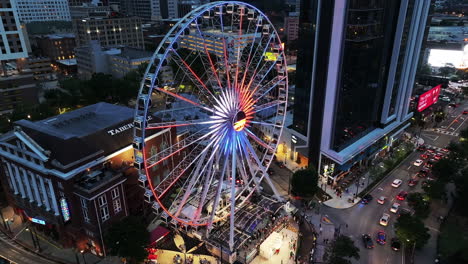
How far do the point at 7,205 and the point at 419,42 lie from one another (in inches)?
3243

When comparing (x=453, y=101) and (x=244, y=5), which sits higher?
(x=244, y=5)

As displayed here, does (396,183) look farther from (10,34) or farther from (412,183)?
(10,34)

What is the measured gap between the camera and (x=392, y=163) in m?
66.6

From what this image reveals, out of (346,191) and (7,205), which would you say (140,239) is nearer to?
(7,205)

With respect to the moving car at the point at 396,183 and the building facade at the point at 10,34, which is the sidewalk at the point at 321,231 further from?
the building facade at the point at 10,34

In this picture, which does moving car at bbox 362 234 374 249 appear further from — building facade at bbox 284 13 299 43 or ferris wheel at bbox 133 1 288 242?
building facade at bbox 284 13 299 43

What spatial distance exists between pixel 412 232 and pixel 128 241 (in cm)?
3570

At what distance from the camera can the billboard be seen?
84125 mm

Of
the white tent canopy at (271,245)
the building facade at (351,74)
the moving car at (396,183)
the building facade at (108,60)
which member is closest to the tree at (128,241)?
the white tent canopy at (271,245)

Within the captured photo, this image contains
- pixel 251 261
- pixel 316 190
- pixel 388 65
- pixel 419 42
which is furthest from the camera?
pixel 419 42

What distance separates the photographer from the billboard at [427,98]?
84.1m

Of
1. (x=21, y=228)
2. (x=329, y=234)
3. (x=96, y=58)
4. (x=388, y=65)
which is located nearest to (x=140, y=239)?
(x=21, y=228)

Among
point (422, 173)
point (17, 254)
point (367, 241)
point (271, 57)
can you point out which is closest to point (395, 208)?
point (367, 241)

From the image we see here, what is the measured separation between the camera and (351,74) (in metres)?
57.6
